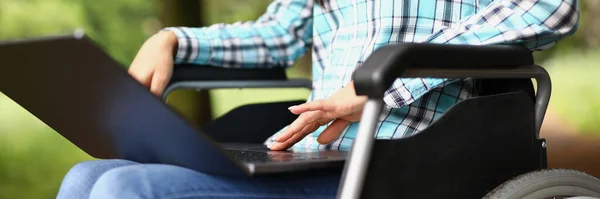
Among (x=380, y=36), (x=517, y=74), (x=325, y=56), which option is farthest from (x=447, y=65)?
(x=325, y=56)

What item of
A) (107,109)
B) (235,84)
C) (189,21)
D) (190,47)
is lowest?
(189,21)

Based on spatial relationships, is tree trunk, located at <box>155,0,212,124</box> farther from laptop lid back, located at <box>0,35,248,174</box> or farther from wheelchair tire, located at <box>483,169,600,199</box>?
wheelchair tire, located at <box>483,169,600,199</box>

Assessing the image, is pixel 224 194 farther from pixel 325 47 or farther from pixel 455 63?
pixel 325 47

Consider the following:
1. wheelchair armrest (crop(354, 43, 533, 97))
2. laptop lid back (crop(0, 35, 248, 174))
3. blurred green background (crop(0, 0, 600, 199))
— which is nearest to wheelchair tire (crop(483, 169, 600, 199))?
wheelchair armrest (crop(354, 43, 533, 97))

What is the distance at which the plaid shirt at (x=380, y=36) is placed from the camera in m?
0.99

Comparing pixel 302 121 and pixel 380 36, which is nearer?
pixel 302 121

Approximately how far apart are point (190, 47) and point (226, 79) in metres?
0.13

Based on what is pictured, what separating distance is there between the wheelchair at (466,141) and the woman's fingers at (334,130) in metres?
0.17

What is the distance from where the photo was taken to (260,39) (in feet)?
4.96

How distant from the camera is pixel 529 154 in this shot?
1.00m

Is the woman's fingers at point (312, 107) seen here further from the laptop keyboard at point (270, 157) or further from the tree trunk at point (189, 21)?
the tree trunk at point (189, 21)

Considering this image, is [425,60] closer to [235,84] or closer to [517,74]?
[517,74]

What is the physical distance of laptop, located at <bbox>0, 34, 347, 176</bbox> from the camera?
2.40ft

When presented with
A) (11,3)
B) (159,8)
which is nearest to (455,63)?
(159,8)
